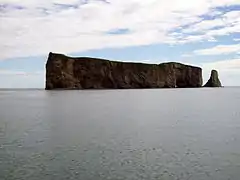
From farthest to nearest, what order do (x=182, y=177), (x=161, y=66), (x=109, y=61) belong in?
(x=161, y=66) → (x=109, y=61) → (x=182, y=177)

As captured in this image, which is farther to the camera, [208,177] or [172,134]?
[172,134]

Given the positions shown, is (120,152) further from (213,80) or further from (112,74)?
(213,80)

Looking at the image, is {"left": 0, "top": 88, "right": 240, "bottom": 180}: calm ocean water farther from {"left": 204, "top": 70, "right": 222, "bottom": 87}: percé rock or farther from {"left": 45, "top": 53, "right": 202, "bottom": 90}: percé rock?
{"left": 204, "top": 70, "right": 222, "bottom": 87}: percé rock

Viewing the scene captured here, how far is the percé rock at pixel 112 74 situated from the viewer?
121000 mm

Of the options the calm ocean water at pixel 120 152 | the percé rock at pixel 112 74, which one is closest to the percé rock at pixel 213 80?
the percé rock at pixel 112 74

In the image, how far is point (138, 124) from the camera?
29141mm

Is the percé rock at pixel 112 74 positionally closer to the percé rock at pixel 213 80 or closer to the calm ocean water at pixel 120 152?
the percé rock at pixel 213 80

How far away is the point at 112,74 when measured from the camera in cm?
13350

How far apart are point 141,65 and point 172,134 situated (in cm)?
11744

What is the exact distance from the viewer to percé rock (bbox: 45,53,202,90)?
121 meters

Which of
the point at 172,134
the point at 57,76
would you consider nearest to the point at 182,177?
the point at 172,134

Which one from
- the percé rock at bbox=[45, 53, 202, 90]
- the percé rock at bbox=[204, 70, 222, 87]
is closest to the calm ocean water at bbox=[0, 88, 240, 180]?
the percé rock at bbox=[45, 53, 202, 90]

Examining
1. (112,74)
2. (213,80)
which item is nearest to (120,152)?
(112,74)

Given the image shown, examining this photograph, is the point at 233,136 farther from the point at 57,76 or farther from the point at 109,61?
the point at 109,61
